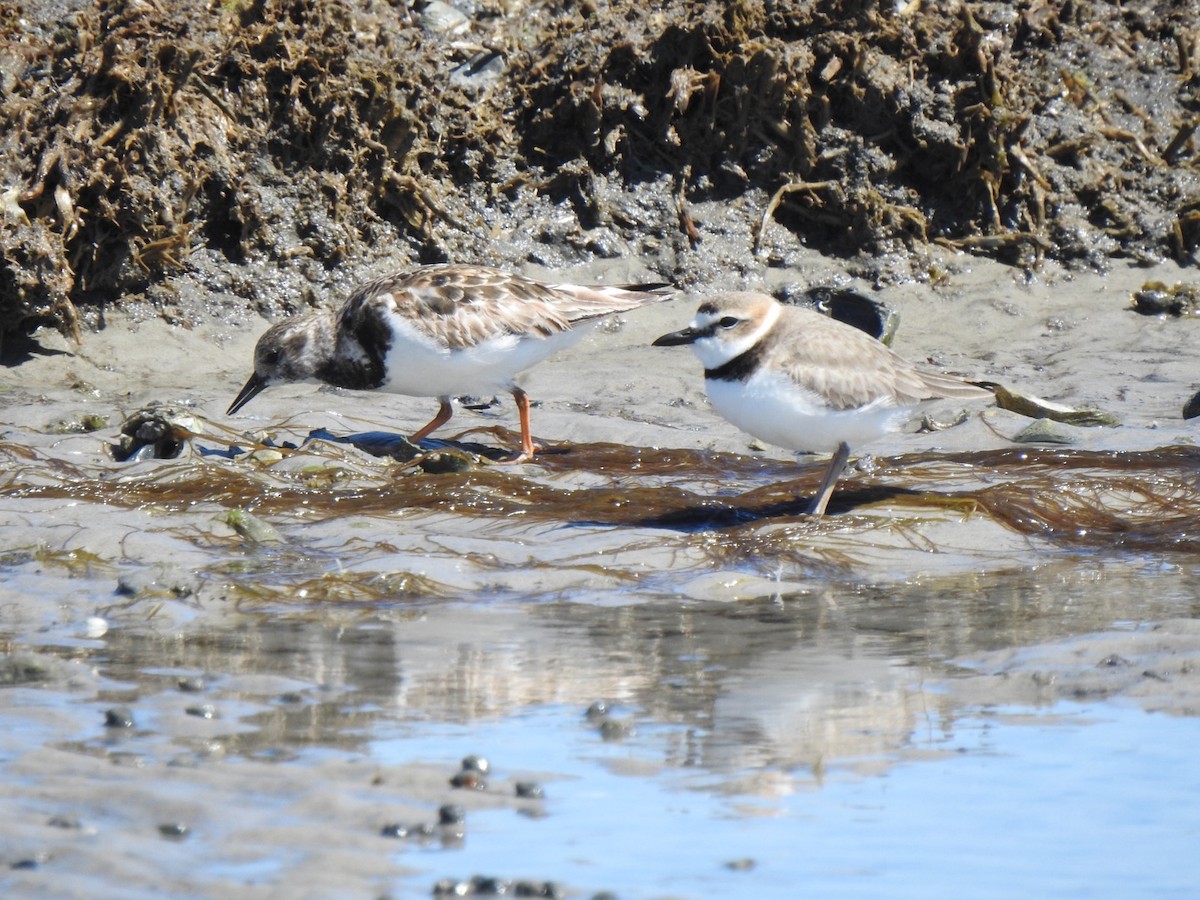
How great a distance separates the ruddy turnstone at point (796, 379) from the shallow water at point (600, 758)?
4.20 feet

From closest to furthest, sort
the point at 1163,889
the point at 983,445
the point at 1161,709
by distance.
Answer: the point at 1163,889 < the point at 1161,709 < the point at 983,445

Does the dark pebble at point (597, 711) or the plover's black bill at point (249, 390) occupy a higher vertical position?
the dark pebble at point (597, 711)

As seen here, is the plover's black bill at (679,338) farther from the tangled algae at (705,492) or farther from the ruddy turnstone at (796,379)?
the tangled algae at (705,492)

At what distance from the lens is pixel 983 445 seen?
8195 mm

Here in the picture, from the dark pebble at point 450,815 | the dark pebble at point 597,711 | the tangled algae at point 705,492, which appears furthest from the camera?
the tangled algae at point 705,492

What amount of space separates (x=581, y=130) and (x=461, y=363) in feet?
11.6

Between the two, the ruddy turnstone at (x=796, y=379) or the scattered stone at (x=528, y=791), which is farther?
the ruddy turnstone at (x=796, y=379)

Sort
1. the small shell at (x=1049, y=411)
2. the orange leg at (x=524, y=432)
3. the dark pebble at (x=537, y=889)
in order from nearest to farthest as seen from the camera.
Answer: the dark pebble at (x=537, y=889), the orange leg at (x=524, y=432), the small shell at (x=1049, y=411)

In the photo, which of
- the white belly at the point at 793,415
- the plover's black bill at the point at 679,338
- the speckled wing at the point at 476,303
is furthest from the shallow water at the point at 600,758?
the speckled wing at the point at 476,303

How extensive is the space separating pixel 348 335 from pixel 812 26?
4.73 metres

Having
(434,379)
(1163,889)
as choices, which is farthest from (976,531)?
(1163,889)

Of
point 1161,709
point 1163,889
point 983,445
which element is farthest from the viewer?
point 983,445

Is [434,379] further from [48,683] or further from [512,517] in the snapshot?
[48,683]

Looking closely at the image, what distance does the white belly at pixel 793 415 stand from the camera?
21.5 ft
